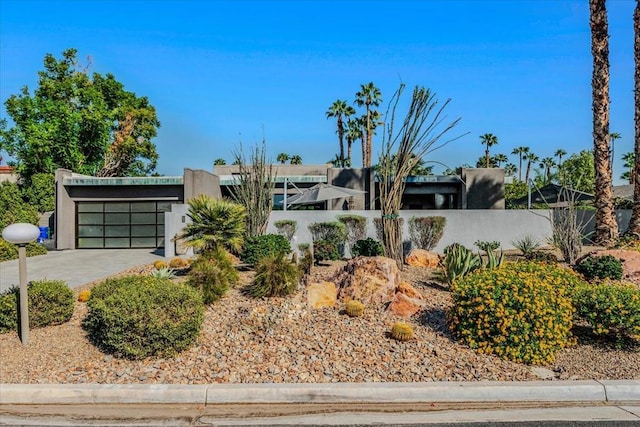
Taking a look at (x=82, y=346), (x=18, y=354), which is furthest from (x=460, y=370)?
(x=18, y=354)

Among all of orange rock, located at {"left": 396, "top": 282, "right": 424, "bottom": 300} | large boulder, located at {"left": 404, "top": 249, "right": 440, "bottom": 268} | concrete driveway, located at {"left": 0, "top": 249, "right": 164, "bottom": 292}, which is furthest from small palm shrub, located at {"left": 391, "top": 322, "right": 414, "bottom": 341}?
concrete driveway, located at {"left": 0, "top": 249, "right": 164, "bottom": 292}

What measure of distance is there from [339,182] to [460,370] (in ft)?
58.0

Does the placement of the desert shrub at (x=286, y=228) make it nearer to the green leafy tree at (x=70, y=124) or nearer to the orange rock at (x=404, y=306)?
the orange rock at (x=404, y=306)

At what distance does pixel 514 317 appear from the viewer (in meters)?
5.22

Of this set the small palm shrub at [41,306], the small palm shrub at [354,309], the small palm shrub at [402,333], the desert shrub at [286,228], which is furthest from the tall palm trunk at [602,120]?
the small palm shrub at [41,306]

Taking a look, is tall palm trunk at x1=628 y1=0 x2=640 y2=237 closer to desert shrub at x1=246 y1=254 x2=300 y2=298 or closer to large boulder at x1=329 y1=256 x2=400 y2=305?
large boulder at x1=329 y1=256 x2=400 y2=305

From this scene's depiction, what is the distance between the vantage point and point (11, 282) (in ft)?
36.3

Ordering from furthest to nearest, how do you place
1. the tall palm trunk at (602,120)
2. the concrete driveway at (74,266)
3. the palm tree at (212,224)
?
the tall palm trunk at (602,120), the concrete driveway at (74,266), the palm tree at (212,224)

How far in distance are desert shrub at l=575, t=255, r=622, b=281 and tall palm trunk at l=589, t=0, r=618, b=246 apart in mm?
4512

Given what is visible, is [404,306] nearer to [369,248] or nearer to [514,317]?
[514,317]

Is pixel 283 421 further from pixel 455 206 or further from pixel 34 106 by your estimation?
pixel 34 106

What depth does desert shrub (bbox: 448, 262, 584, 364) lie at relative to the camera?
16.9 ft

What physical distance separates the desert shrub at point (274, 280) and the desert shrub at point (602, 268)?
6.34 meters

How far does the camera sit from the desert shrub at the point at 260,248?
9.90 metres
